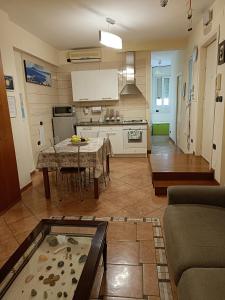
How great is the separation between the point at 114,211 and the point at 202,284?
1.73 metres

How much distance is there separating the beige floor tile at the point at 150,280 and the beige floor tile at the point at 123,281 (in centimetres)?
4

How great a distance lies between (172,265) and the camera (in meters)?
1.36

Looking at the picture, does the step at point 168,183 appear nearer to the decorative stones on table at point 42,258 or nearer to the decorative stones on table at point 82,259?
the decorative stones on table at point 82,259

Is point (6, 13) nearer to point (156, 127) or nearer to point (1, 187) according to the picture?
point (1, 187)

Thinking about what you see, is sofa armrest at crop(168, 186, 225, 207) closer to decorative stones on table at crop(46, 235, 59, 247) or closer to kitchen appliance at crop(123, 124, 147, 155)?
decorative stones on table at crop(46, 235, 59, 247)

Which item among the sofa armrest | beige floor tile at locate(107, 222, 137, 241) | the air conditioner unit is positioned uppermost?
the air conditioner unit

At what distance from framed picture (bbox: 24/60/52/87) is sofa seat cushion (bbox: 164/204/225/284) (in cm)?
371

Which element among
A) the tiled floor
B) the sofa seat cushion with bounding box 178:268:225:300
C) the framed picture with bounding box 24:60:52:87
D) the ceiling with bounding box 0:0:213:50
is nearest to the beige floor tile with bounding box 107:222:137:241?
the tiled floor

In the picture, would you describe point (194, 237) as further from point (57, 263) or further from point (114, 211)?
point (114, 211)

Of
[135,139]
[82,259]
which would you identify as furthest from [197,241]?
[135,139]

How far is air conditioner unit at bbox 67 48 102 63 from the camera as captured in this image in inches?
208

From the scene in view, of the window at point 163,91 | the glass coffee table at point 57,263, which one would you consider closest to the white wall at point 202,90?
the glass coffee table at point 57,263

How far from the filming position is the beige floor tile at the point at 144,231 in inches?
86.3

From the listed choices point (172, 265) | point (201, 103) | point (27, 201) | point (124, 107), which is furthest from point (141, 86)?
point (172, 265)
